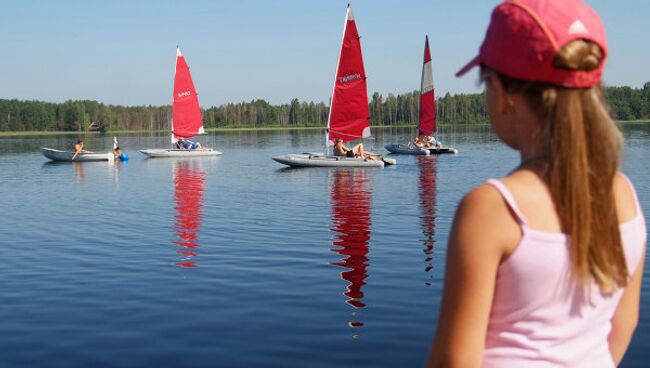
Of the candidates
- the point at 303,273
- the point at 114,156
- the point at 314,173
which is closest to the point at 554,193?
the point at 303,273

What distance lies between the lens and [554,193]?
1682mm

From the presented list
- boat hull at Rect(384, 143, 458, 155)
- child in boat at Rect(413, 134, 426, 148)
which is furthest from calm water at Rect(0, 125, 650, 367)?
child in boat at Rect(413, 134, 426, 148)

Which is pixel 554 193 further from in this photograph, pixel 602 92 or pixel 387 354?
pixel 387 354

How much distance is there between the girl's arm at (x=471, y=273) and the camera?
156cm

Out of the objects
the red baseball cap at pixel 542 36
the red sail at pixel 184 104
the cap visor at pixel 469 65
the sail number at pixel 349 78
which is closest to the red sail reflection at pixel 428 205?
the sail number at pixel 349 78

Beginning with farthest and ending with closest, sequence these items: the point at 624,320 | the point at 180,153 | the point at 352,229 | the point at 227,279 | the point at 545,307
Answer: the point at 180,153 → the point at 352,229 → the point at 227,279 → the point at 624,320 → the point at 545,307

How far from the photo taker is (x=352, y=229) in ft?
55.8

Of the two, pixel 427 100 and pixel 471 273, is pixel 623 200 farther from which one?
pixel 427 100

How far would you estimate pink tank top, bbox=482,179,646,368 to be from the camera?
5.44 feet

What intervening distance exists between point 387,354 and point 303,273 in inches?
168

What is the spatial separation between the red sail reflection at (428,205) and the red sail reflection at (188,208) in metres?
4.58

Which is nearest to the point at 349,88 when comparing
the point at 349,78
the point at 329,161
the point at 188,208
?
the point at 349,78

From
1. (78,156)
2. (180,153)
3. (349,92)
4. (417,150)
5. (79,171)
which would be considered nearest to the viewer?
(79,171)

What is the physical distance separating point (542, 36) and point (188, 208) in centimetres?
2099
